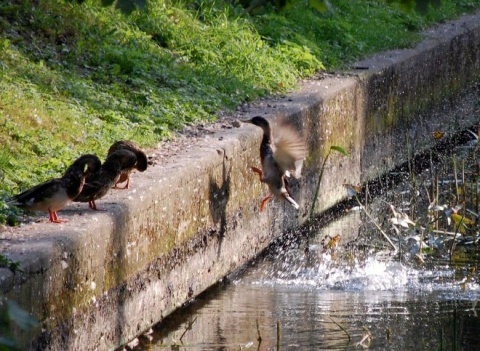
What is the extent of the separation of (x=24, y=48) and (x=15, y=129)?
73.3 inches

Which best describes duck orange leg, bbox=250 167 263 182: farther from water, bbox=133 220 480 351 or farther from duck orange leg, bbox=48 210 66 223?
duck orange leg, bbox=48 210 66 223

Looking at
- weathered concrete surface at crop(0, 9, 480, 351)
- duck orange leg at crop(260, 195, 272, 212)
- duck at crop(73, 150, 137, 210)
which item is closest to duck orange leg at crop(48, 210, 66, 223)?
weathered concrete surface at crop(0, 9, 480, 351)

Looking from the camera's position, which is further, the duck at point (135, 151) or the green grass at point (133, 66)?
the green grass at point (133, 66)

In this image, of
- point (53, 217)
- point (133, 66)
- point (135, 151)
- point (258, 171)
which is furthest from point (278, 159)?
point (53, 217)

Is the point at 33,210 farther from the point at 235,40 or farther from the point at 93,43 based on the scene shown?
the point at 235,40

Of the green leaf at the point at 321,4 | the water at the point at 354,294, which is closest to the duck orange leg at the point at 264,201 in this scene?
the water at the point at 354,294

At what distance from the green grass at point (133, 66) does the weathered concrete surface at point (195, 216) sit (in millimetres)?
494

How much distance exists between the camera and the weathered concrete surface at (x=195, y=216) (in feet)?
20.9

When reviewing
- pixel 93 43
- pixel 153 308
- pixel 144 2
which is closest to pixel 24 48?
pixel 93 43

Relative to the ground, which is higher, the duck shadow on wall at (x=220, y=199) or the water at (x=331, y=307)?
the duck shadow on wall at (x=220, y=199)

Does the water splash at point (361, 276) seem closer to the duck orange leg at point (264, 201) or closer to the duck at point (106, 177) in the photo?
the duck orange leg at point (264, 201)

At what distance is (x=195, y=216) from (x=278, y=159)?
1.28 metres

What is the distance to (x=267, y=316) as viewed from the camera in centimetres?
827

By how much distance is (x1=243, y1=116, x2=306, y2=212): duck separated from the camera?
31.2 feet
